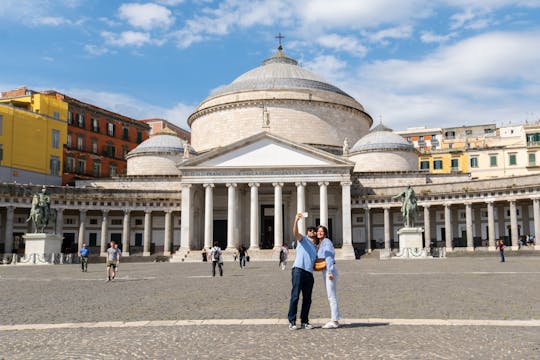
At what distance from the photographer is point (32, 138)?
59469 millimetres

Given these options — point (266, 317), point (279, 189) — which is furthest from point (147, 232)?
point (266, 317)

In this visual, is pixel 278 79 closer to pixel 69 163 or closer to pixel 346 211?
pixel 346 211

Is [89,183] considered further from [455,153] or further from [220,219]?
[455,153]

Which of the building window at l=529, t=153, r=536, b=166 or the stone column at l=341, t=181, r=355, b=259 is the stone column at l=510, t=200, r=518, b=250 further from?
the building window at l=529, t=153, r=536, b=166

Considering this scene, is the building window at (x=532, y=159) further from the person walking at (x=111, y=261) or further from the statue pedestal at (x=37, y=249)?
the person walking at (x=111, y=261)

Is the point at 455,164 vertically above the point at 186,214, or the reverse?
the point at 455,164

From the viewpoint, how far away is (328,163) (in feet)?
169

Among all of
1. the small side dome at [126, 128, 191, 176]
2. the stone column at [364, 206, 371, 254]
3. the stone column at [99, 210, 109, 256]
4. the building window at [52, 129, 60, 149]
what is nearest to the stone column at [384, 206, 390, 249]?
the stone column at [364, 206, 371, 254]

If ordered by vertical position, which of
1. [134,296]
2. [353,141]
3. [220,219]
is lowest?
[134,296]

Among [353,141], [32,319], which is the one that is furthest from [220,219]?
[32,319]

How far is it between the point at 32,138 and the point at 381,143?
129ft

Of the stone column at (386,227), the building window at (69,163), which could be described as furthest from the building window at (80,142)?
the stone column at (386,227)

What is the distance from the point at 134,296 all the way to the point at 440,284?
32.6 ft

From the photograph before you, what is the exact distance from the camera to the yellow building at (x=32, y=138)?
5647 cm
